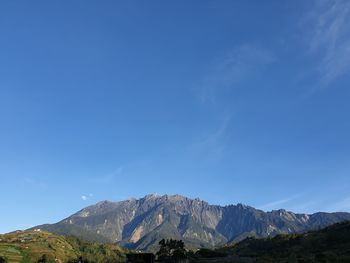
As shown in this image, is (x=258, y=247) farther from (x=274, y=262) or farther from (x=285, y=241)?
(x=274, y=262)

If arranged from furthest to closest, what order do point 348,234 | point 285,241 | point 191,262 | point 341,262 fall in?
point 285,241
point 348,234
point 191,262
point 341,262

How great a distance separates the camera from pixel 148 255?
80.3 metres

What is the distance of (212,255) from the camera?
5349 inches

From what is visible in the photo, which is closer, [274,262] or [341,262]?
[341,262]

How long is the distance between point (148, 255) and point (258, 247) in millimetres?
127767

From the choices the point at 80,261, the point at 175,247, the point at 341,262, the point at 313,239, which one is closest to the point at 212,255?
the point at 175,247

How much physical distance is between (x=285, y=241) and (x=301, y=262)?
4473 inches

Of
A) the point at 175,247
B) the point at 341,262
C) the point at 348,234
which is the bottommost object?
the point at 341,262

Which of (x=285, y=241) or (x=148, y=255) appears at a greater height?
(x=285, y=241)

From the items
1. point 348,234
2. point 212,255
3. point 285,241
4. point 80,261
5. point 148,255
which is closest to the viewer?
point 80,261

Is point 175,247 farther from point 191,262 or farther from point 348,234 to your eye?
point 348,234

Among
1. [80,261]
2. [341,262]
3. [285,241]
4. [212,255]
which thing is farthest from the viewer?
[285,241]

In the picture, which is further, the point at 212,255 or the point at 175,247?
the point at 212,255

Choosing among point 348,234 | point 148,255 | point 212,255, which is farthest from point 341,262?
point 348,234
